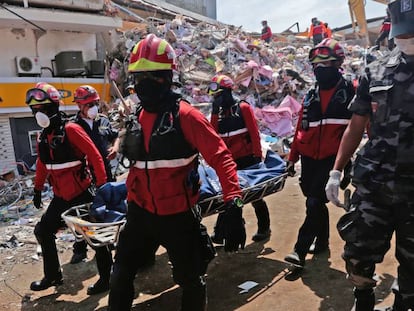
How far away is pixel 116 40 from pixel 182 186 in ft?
37.1

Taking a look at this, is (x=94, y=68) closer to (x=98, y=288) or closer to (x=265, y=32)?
(x=98, y=288)

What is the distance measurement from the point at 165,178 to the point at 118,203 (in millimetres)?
1131

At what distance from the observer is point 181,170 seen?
268 cm

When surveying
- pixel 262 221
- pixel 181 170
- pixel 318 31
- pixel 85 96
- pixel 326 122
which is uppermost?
pixel 318 31

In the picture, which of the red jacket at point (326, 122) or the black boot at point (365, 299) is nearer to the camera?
the black boot at point (365, 299)

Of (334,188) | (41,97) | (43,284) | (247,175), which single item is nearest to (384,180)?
(334,188)

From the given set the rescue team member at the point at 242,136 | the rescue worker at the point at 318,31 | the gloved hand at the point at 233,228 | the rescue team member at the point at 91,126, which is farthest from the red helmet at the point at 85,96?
the rescue worker at the point at 318,31

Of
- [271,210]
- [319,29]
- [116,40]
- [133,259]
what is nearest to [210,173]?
[133,259]

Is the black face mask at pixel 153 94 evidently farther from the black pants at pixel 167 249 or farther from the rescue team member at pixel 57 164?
the rescue team member at pixel 57 164

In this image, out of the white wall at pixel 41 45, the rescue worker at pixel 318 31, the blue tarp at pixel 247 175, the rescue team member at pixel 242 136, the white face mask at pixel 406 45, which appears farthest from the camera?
the rescue worker at pixel 318 31

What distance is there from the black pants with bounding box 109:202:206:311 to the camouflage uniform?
3.12ft

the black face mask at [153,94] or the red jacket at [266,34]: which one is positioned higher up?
the red jacket at [266,34]

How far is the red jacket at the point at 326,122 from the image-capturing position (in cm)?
383

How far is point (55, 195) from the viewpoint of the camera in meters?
4.10
